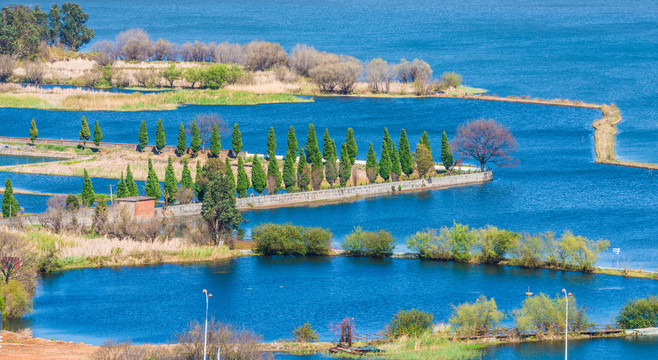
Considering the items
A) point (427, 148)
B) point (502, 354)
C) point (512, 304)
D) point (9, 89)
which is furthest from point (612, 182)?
point (9, 89)

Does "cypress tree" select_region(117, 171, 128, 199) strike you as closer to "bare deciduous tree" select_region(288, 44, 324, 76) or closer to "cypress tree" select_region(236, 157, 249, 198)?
"cypress tree" select_region(236, 157, 249, 198)

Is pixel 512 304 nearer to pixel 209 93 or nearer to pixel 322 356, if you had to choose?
pixel 322 356

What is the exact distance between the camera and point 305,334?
6072 centimetres

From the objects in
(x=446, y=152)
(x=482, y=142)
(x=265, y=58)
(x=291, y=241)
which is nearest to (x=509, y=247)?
(x=291, y=241)

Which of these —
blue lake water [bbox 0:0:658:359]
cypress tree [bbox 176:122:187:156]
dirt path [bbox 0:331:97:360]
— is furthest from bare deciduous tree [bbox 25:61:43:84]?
dirt path [bbox 0:331:97:360]

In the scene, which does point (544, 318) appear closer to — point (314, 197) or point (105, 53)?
point (314, 197)

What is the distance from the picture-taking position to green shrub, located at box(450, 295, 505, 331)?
6175 cm

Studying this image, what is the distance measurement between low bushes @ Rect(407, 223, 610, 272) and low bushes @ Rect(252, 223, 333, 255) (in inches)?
231

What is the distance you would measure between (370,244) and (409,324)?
1932cm

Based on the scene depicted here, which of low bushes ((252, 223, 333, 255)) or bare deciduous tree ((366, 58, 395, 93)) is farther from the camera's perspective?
bare deciduous tree ((366, 58, 395, 93))

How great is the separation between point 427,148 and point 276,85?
177 ft

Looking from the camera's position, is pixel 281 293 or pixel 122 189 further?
pixel 122 189

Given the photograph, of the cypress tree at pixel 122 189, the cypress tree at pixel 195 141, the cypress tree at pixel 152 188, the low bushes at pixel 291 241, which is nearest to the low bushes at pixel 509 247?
the low bushes at pixel 291 241

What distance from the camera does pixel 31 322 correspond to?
64500 millimetres
